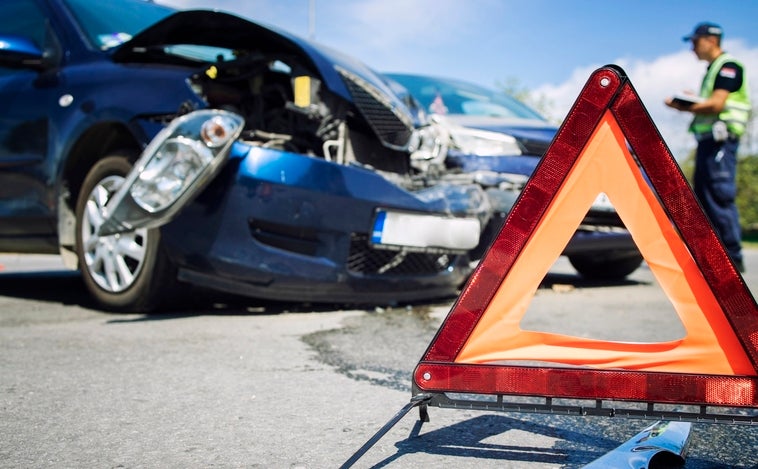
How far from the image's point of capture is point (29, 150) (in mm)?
4348

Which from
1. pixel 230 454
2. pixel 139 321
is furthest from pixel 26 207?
pixel 230 454

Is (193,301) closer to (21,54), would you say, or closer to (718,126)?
(21,54)

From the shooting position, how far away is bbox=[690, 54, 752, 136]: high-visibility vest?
5.76 m

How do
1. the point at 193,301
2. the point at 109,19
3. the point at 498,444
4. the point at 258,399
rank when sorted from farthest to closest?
the point at 109,19, the point at 193,301, the point at 258,399, the point at 498,444

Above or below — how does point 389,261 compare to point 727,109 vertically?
below

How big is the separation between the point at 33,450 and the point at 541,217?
1.35m

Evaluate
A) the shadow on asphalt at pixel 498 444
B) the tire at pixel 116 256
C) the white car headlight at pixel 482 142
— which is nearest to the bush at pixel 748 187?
the white car headlight at pixel 482 142

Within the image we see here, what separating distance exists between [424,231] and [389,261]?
0.24m

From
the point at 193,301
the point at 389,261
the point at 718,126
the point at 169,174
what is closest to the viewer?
the point at 169,174

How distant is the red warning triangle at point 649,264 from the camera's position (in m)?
1.75

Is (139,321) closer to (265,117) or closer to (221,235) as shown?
(221,235)

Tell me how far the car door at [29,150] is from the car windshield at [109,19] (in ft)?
0.65

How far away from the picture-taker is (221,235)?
3666 millimetres

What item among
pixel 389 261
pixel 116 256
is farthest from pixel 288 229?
pixel 116 256
